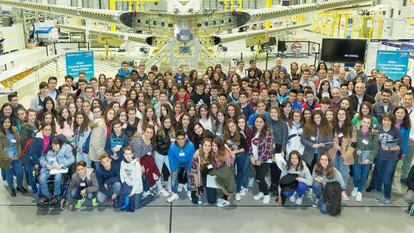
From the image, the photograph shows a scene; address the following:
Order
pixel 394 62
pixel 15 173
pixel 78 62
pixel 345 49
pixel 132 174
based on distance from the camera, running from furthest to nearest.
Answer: pixel 345 49 → pixel 78 62 → pixel 394 62 → pixel 15 173 → pixel 132 174

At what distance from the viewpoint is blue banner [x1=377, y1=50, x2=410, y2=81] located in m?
11.6

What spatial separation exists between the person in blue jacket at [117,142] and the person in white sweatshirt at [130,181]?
22 centimetres

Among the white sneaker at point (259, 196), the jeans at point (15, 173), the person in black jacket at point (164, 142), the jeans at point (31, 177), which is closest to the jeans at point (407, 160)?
the white sneaker at point (259, 196)

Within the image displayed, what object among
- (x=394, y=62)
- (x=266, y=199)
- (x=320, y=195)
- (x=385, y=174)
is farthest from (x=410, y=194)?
(x=394, y=62)

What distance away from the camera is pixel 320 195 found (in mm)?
6094

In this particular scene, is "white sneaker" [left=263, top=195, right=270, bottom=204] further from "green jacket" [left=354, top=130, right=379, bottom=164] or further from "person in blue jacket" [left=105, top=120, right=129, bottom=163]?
"person in blue jacket" [left=105, top=120, right=129, bottom=163]

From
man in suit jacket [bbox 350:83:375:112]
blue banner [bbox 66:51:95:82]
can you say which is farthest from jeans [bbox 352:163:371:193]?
blue banner [bbox 66:51:95:82]

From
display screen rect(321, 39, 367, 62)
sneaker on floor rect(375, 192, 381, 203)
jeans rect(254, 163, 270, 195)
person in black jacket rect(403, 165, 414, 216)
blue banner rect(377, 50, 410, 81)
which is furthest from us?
display screen rect(321, 39, 367, 62)

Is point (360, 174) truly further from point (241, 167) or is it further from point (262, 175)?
point (241, 167)

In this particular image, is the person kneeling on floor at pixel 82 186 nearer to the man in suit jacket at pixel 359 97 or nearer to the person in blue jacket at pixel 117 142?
the person in blue jacket at pixel 117 142

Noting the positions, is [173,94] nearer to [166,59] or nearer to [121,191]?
[121,191]

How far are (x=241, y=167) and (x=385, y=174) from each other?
238 centimetres

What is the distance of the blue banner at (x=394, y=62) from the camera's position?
1163 centimetres

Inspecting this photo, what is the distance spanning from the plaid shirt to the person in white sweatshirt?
1.99 m
